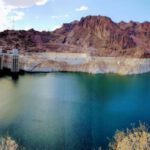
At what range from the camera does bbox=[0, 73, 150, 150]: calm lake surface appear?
501 centimetres

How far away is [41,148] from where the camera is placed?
4.60 m

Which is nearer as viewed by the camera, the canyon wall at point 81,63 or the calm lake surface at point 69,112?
the calm lake surface at point 69,112

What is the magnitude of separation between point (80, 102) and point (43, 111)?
3.91 feet

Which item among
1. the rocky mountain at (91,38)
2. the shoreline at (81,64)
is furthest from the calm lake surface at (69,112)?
the shoreline at (81,64)

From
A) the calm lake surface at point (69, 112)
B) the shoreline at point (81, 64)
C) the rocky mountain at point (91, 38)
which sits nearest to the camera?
the calm lake surface at point (69, 112)

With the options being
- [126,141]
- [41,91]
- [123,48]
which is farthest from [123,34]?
[126,141]

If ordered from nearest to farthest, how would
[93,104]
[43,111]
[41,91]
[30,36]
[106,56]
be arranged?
[43,111]
[93,104]
[41,91]
[30,36]
[106,56]

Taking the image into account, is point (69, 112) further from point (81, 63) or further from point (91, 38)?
point (81, 63)

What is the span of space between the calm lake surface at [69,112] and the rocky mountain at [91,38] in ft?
9.61

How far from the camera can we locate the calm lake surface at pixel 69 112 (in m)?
5.01

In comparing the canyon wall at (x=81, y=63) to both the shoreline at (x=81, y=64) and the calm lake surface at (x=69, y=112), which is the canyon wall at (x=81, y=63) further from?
the calm lake surface at (x=69, y=112)

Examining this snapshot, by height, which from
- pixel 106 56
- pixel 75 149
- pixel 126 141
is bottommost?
pixel 75 149

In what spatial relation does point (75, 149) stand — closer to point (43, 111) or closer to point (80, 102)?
point (43, 111)

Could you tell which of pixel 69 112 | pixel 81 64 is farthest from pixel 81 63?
pixel 69 112
